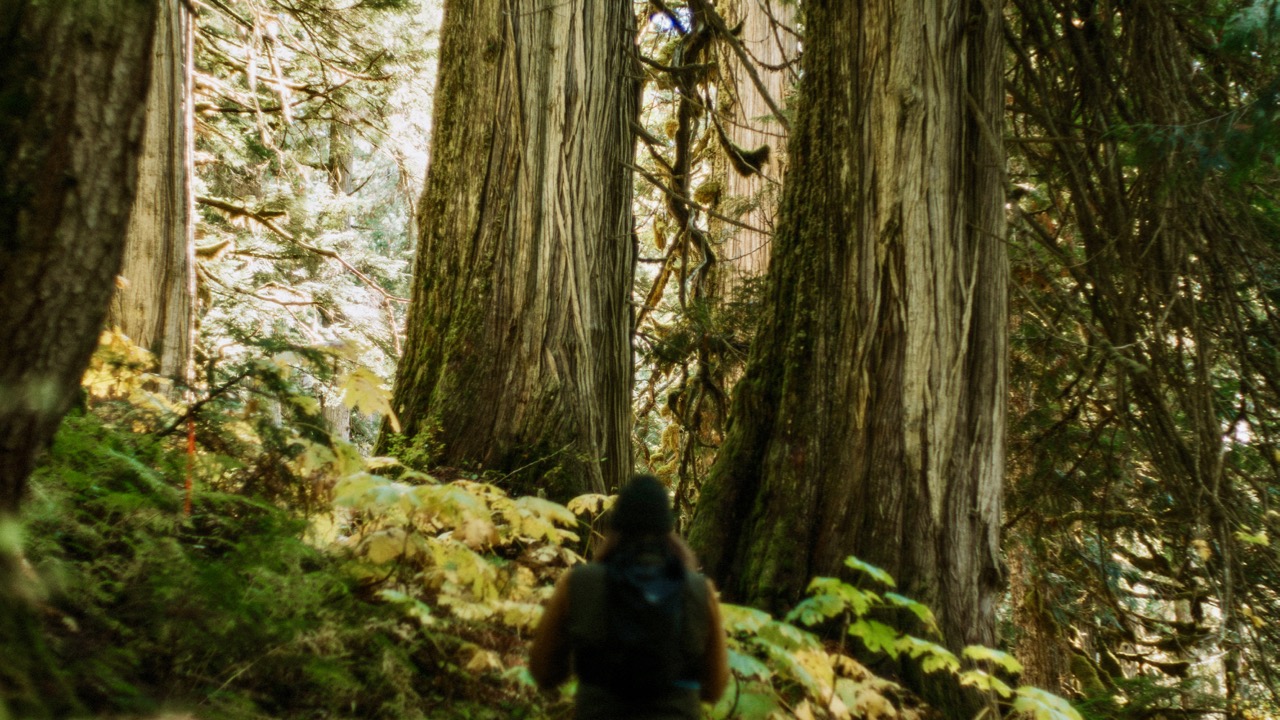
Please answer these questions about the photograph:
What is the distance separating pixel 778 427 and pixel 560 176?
237 centimetres

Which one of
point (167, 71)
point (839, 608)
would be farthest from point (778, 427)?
point (167, 71)

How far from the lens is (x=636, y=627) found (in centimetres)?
200

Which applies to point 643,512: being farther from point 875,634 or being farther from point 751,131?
point 751,131

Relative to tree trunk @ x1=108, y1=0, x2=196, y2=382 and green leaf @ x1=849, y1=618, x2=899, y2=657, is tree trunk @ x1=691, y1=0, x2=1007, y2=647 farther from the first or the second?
tree trunk @ x1=108, y1=0, x2=196, y2=382

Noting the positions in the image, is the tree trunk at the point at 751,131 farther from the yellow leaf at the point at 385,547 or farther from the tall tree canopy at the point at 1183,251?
the yellow leaf at the point at 385,547

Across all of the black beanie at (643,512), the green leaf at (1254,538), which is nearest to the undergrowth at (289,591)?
the black beanie at (643,512)

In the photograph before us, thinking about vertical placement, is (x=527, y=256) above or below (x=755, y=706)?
above

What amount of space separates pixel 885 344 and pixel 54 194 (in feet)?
12.1

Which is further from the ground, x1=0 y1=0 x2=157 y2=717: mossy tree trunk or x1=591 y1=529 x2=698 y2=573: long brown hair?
x1=0 y1=0 x2=157 y2=717: mossy tree trunk

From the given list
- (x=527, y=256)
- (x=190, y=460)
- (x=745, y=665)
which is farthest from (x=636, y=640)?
(x=527, y=256)

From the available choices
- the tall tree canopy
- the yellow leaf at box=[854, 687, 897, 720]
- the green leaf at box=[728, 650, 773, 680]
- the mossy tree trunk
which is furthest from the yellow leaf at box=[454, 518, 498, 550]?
the tall tree canopy

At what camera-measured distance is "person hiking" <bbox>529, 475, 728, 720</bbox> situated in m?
2.01

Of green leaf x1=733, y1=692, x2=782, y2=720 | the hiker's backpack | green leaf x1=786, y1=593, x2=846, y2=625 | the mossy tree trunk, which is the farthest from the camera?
green leaf x1=786, y1=593, x2=846, y2=625

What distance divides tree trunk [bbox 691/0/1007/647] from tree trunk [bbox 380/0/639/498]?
1206mm
